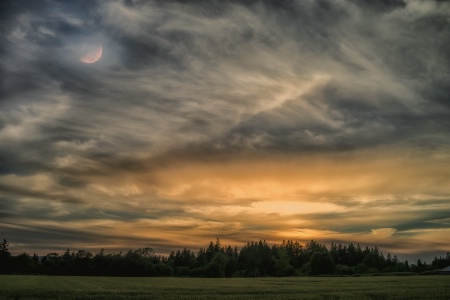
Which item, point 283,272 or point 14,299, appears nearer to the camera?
point 14,299

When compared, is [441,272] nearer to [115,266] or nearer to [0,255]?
[115,266]

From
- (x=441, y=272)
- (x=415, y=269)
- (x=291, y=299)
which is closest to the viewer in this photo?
(x=291, y=299)

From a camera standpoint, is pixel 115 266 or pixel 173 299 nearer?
pixel 173 299

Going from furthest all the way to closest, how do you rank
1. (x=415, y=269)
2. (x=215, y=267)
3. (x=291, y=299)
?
(x=215, y=267)
(x=415, y=269)
(x=291, y=299)

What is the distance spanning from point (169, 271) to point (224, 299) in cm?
16653

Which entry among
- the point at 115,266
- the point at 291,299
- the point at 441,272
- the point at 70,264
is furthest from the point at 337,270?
the point at 291,299

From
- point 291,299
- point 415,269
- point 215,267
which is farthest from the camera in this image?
point 215,267

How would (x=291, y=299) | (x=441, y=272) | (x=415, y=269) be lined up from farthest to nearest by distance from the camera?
(x=415, y=269)
(x=441, y=272)
(x=291, y=299)

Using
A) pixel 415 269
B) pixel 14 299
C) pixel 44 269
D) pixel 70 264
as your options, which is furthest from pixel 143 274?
pixel 14 299

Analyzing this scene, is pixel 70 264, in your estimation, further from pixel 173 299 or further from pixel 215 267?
pixel 173 299

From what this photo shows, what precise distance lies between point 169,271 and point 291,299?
169254 mm

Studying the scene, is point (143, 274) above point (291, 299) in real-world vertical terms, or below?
below

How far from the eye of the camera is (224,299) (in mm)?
39594

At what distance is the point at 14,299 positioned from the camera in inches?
1559
